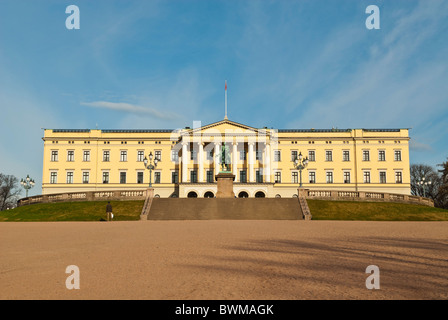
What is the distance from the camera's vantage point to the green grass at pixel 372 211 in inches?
1383

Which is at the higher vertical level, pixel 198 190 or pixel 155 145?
pixel 155 145

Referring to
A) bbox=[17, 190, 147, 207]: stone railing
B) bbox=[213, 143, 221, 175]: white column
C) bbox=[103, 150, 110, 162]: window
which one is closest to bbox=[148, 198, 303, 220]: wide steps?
bbox=[17, 190, 147, 207]: stone railing

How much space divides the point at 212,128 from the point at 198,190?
40.6 feet

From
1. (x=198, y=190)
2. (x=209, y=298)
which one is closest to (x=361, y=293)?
(x=209, y=298)

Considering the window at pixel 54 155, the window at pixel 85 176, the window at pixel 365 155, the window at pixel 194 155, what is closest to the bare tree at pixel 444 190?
the window at pixel 365 155

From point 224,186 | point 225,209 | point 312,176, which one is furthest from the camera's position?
point 312,176

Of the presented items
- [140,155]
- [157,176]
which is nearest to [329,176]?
[157,176]

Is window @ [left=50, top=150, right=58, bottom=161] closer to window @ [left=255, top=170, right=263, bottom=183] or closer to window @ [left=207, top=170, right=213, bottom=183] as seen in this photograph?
window @ [left=207, top=170, right=213, bottom=183]

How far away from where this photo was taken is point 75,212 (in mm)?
38125

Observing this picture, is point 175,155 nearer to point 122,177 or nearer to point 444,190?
point 122,177

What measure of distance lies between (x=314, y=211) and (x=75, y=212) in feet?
79.3

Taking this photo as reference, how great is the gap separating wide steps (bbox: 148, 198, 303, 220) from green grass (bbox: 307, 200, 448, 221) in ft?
8.03

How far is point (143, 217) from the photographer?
34.0 m

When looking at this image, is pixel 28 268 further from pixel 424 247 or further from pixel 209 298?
pixel 424 247
